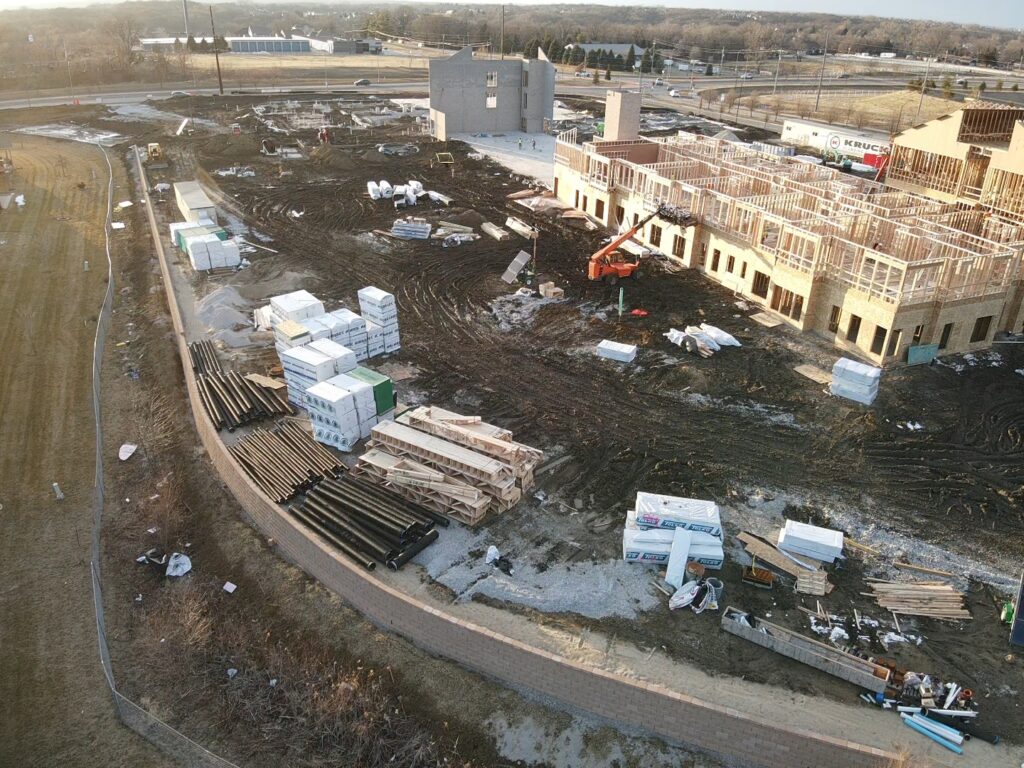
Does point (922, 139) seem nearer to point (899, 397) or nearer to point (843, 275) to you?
point (843, 275)

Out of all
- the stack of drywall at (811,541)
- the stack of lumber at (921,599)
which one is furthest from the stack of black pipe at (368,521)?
the stack of lumber at (921,599)

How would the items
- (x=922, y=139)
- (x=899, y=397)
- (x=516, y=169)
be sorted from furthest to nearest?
(x=516, y=169)
(x=922, y=139)
(x=899, y=397)

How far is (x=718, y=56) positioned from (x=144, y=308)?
5391 inches

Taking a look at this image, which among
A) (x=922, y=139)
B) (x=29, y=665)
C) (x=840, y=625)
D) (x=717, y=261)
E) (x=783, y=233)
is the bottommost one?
(x=29, y=665)

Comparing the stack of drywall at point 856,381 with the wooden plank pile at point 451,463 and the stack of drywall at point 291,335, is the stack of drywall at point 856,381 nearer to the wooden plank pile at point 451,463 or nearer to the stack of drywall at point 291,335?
the wooden plank pile at point 451,463

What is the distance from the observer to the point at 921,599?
48.1 ft

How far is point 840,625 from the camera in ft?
46.3

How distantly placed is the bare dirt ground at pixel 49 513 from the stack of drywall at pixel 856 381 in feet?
65.0

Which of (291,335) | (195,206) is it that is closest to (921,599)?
(291,335)

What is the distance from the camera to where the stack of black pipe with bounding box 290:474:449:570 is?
51.0 ft

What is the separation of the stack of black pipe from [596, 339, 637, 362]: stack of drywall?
947 cm

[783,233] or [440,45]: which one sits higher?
[440,45]

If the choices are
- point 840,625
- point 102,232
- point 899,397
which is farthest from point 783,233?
point 102,232

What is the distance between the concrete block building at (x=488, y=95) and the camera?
55.3 meters
